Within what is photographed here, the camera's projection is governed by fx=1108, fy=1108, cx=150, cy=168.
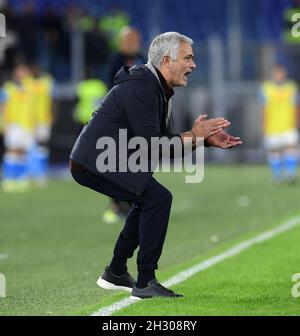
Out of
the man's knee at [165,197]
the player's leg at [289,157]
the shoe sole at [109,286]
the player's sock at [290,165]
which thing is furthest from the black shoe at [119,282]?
the player's sock at [290,165]

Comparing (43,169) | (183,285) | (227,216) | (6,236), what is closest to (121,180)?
(183,285)

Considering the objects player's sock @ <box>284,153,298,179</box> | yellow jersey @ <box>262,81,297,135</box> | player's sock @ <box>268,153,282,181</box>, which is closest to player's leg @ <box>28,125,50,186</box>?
player's sock @ <box>268,153,282,181</box>

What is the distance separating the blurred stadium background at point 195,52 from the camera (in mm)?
26078

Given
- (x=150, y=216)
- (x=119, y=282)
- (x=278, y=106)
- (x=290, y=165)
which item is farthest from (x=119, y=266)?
(x=278, y=106)

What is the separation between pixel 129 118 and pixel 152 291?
1246 millimetres

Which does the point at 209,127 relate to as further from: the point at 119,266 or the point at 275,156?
the point at 275,156

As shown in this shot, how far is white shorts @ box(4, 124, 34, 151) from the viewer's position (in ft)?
73.3

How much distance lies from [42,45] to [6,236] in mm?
15080

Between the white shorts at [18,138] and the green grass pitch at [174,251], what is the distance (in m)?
1.92

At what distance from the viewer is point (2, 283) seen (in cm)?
912

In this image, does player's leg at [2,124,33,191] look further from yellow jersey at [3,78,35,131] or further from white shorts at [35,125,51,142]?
white shorts at [35,125,51,142]

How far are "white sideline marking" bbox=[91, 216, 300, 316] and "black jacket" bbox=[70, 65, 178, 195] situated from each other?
32.2 inches

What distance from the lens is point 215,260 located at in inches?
405

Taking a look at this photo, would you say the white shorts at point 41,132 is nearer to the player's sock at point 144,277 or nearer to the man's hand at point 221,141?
the player's sock at point 144,277
